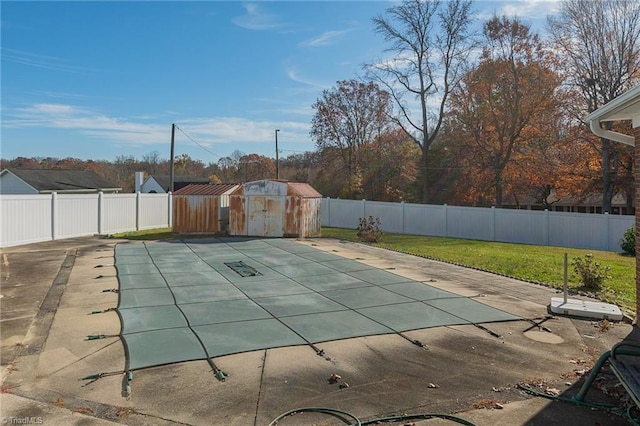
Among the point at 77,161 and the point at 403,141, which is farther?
the point at 77,161

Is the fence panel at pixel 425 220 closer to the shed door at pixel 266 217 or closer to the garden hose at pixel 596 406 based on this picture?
the shed door at pixel 266 217

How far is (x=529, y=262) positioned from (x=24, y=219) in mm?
16394

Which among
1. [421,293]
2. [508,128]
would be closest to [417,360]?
[421,293]

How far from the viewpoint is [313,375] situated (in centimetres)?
485

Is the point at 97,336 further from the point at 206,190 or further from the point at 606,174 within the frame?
the point at 606,174

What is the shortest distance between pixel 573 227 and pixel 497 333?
15.4m

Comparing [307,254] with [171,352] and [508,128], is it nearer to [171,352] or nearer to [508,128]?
[171,352]

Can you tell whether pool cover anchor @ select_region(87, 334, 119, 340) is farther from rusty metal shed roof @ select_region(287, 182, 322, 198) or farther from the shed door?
rusty metal shed roof @ select_region(287, 182, 322, 198)

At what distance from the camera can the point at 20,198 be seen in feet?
49.3

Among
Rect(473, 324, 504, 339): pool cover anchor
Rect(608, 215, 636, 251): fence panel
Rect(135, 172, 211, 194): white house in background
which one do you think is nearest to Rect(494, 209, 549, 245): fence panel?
Rect(608, 215, 636, 251): fence panel

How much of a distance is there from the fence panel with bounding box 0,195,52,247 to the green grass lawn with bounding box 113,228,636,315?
3012 mm

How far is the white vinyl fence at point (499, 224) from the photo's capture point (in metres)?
18.4

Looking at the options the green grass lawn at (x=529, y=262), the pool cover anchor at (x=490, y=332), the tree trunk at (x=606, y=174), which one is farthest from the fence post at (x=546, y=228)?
the pool cover anchor at (x=490, y=332)

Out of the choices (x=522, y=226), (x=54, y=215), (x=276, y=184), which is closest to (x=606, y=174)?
(x=522, y=226)
